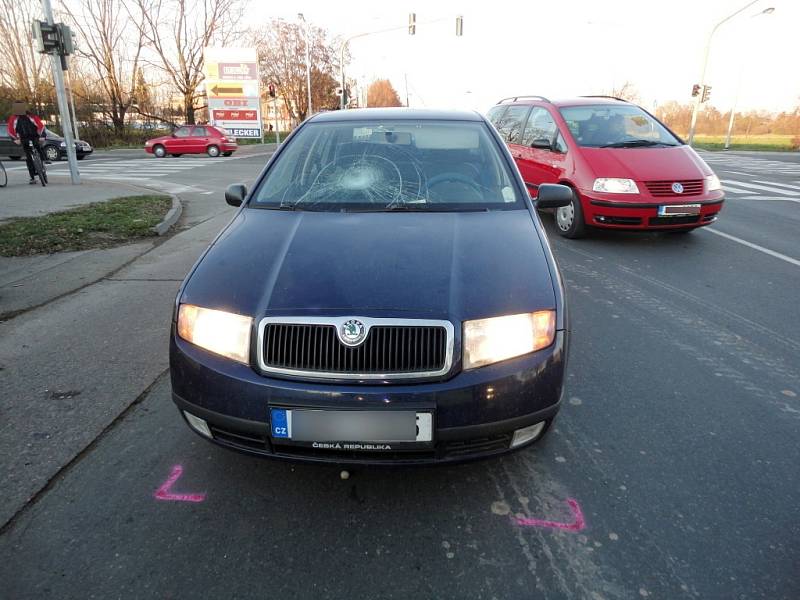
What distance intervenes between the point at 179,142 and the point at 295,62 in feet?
106

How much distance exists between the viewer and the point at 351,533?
209 centimetres

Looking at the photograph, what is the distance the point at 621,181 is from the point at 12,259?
7.26m

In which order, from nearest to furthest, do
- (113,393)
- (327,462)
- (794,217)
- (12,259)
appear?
(327,462) → (113,393) → (12,259) → (794,217)

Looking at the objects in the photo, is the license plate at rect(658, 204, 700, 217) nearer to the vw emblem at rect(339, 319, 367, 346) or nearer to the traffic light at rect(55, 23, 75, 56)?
the vw emblem at rect(339, 319, 367, 346)

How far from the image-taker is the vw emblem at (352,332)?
1993 millimetres

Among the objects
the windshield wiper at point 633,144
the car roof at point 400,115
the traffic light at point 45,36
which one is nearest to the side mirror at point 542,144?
the windshield wiper at point 633,144

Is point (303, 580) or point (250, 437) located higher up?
point (250, 437)

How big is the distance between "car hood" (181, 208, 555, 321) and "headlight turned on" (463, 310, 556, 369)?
4 centimetres

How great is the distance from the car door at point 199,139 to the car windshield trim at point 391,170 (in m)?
24.7

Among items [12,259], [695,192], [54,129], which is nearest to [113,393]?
[12,259]

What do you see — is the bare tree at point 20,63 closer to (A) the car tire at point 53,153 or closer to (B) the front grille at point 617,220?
(A) the car tire at point 53,153

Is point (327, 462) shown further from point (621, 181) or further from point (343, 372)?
point (621, 181)

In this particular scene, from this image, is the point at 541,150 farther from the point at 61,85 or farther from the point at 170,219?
the point at 61,85

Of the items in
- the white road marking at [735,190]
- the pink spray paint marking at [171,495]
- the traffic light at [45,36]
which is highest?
the traffic light at [45,36]
